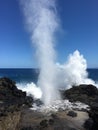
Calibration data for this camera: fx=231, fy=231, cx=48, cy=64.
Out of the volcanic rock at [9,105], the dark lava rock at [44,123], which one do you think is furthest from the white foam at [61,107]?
the dark lava rock at [44,123]

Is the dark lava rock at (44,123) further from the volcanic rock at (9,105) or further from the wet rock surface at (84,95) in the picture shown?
the wet rock surface at (84,95)

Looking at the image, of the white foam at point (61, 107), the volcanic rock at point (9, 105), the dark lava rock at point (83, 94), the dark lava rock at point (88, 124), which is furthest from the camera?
the dark lava rock at point (83, 94)

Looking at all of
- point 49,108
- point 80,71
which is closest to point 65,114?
point 49,108

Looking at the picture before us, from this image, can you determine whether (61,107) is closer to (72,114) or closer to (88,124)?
(72,114)

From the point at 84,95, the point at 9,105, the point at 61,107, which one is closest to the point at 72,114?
the point at 61,107

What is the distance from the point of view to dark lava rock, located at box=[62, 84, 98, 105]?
25156mm

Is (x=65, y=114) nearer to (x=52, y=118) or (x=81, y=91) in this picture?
(x=52, y=118)

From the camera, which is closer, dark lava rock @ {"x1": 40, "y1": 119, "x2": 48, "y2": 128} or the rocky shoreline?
the rocky shoreline

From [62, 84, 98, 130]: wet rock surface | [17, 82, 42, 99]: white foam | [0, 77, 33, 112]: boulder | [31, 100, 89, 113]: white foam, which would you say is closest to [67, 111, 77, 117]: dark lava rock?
[31, 100, 89, 113]: white foam

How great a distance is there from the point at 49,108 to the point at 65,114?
8.40 feet

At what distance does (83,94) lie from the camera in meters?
27.0

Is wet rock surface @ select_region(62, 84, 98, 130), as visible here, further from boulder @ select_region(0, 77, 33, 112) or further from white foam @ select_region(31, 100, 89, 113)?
boulder @ select_region(0, 77, 33, 112)

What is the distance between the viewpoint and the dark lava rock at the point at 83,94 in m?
25.2

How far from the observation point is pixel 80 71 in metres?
46.0
